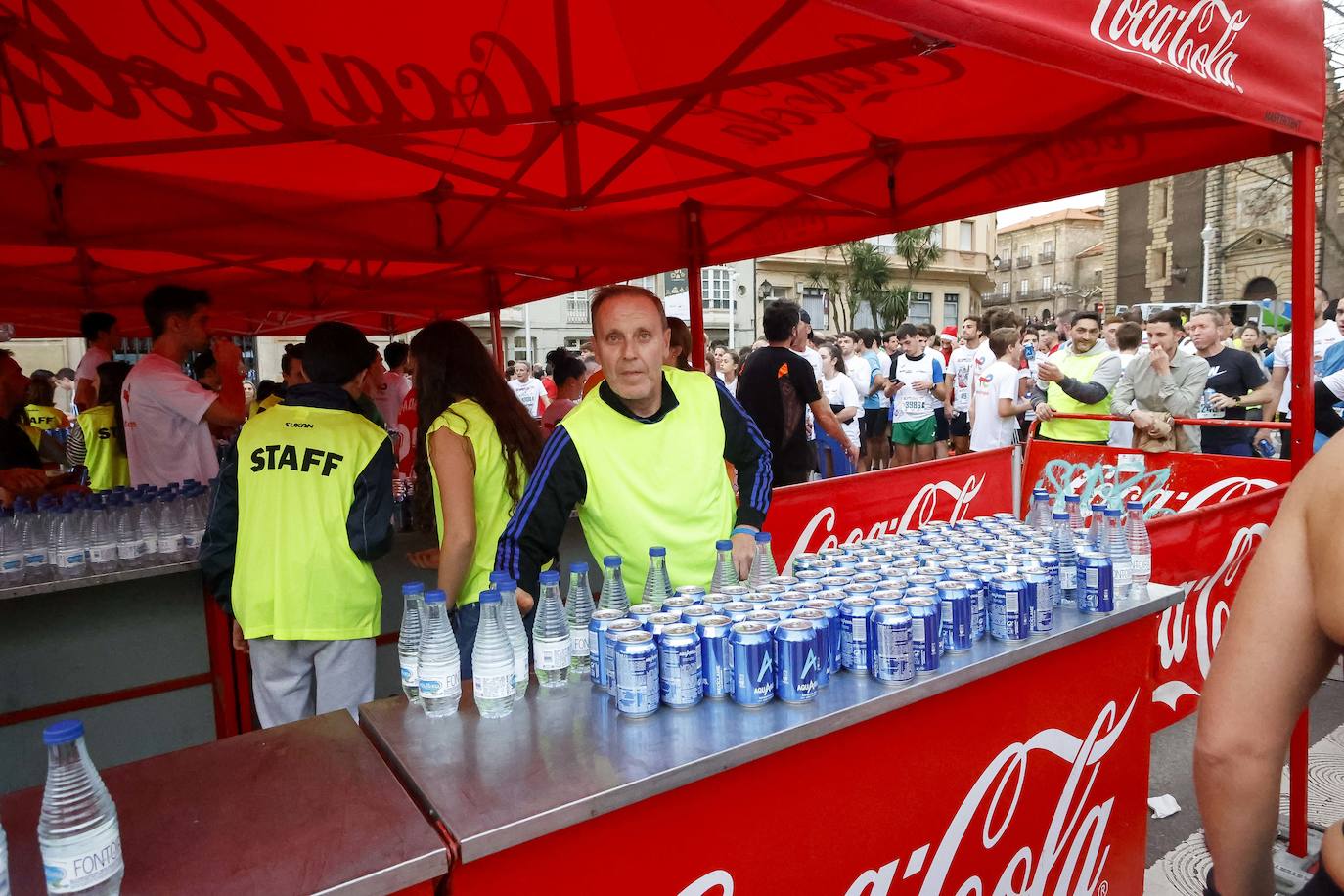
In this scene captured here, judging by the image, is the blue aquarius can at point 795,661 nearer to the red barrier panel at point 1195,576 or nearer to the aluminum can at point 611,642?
the aluminum can at point 611,642

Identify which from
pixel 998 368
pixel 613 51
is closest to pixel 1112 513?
pixel 613 51

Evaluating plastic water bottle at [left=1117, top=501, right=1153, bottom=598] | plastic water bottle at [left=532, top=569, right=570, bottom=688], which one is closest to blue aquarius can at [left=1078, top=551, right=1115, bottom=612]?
plastic water bottle at [left=1117, top=501, right=1153, bottom=598]

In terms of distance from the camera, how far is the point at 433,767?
1465mm

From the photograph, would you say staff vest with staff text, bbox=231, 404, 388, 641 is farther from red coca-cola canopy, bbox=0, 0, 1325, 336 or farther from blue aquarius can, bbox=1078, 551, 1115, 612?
blue aquarius can, bbox=1078, 551, 1115, 612

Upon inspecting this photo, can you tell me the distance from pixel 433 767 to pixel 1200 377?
5460 mm

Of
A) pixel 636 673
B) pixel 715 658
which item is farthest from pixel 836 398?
pixel 636 673

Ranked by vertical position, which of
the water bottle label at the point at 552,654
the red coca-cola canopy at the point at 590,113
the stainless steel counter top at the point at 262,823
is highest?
the red coca-cola canopy at the point at 590,113

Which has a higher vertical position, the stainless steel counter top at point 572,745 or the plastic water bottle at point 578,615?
the plastic water bottle at point 578,615

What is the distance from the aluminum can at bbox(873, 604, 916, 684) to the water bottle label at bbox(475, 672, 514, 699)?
2.79 feet

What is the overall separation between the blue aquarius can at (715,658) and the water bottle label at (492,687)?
43 cm

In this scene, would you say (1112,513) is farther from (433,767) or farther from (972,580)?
(433,767)

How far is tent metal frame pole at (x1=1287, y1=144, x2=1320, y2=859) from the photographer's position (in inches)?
116

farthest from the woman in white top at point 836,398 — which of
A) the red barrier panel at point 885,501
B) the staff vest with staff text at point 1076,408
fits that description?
the red barrier panel at point 885,501

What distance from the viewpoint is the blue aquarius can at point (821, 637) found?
1.73m
